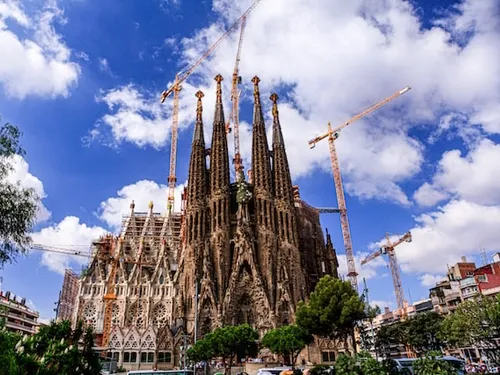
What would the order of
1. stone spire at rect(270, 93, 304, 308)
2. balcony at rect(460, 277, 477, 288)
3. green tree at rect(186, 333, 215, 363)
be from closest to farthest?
green tree at rect(186, 333, 215, 363), balcony at rect(460, 277, 477, 288), stone spire at rect(270, 93, 304, 308)

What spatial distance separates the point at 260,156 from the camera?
6156 cm

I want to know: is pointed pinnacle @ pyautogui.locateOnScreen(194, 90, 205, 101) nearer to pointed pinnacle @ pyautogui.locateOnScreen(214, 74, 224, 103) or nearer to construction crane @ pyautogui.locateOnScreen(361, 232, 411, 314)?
pointed pinnacle @ pyautogui.locateOnScreen(214, 74, 224, 103)

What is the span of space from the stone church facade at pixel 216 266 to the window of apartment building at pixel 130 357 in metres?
0.12

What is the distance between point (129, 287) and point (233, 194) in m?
21.0

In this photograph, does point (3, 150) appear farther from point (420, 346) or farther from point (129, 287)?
point (129, 287)

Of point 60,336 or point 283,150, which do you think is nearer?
point 60,336

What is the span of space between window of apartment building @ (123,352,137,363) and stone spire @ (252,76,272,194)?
92.0 feet

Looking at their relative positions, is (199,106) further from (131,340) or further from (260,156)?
(131,340)

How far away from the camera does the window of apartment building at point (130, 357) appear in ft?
158

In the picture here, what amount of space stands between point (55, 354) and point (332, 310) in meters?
23.3

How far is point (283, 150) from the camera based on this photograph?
212 ft

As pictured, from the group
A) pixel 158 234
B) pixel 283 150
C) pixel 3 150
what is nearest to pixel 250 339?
pixel 3 150

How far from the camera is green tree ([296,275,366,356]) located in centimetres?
3072

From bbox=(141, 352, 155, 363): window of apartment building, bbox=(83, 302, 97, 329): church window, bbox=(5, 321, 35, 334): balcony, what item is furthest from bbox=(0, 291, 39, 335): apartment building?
bbox=(141, 352, 155, 363): window of apartment building
